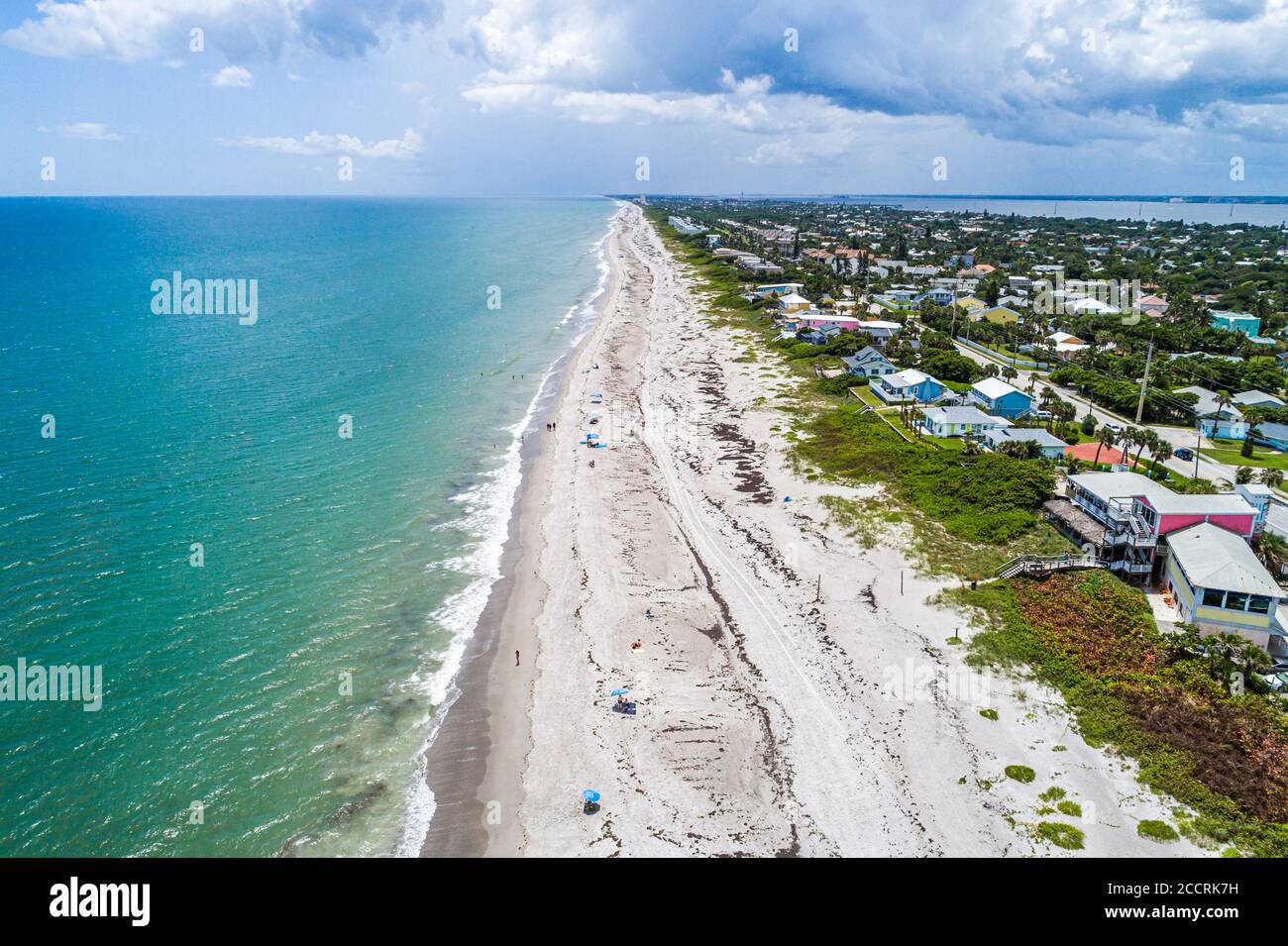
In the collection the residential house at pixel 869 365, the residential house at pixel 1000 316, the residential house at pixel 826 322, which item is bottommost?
the residential house at pixel 869 365

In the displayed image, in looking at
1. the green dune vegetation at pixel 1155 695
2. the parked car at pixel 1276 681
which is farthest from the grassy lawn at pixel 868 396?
the parked car at pixel 1276 681

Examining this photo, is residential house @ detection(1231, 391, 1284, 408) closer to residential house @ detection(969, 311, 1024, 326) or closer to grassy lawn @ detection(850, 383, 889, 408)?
grassy lawn @ detection(850, 383, 889, 408)

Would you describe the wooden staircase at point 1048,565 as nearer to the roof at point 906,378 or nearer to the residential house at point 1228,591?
the residential house at point 1228,591

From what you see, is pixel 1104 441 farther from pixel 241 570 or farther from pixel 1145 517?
pixel 241 570

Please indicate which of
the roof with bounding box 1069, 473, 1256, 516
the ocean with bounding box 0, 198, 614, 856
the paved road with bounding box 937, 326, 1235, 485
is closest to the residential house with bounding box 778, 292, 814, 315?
the paved road with bounding box 937, 326, 1235, 485
